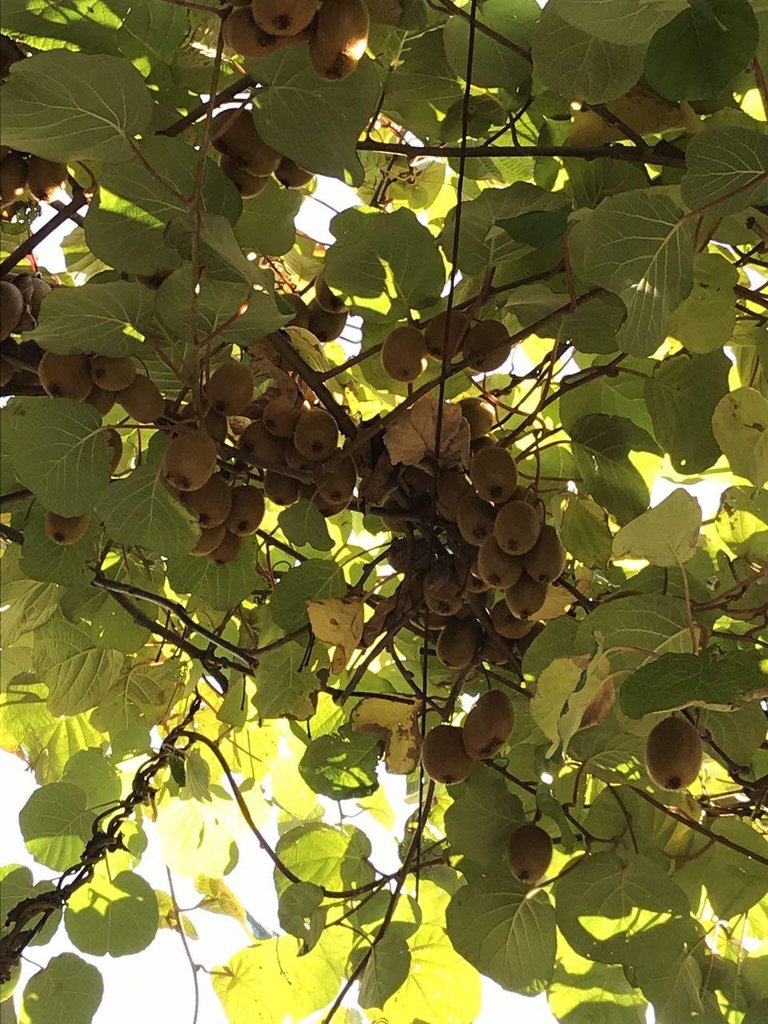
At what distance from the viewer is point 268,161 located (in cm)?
71

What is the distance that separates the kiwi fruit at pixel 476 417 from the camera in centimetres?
84

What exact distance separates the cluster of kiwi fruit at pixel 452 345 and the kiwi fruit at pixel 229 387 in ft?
0.39

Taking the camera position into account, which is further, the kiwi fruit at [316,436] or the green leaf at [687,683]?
the kiwi fruit at [316,436]

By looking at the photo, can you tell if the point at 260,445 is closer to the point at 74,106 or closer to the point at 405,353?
the point at 405,353

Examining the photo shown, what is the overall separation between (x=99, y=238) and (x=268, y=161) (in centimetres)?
13

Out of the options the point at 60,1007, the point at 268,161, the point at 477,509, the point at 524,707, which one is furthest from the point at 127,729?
the point at 268,161

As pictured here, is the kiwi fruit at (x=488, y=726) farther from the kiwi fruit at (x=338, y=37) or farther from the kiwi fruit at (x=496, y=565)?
the kiwi fruit at (x=338, y=37)

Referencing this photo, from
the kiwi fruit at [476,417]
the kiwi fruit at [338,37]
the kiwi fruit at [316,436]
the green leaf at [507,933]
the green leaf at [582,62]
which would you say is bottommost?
the green leaf at [507,933]

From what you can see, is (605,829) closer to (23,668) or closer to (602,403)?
(602,403)

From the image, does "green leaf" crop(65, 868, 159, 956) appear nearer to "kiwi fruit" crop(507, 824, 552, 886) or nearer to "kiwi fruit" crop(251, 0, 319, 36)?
"kiwi fruit" crop(507, 824, 552, 886)

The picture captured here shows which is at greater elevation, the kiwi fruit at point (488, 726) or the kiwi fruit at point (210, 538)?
the kiwi fruit at point (210, 538)

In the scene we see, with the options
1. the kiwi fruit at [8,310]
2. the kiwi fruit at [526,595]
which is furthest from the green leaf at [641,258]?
the kiwi fruit at [8,310]

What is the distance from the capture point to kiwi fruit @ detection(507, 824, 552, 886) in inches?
34.2

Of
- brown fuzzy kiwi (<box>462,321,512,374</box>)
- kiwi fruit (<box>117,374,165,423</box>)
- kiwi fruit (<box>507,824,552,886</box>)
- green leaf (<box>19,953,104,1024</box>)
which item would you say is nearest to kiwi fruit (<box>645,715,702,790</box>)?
kiwi fruit (<box>507,824,552,886</box>)
